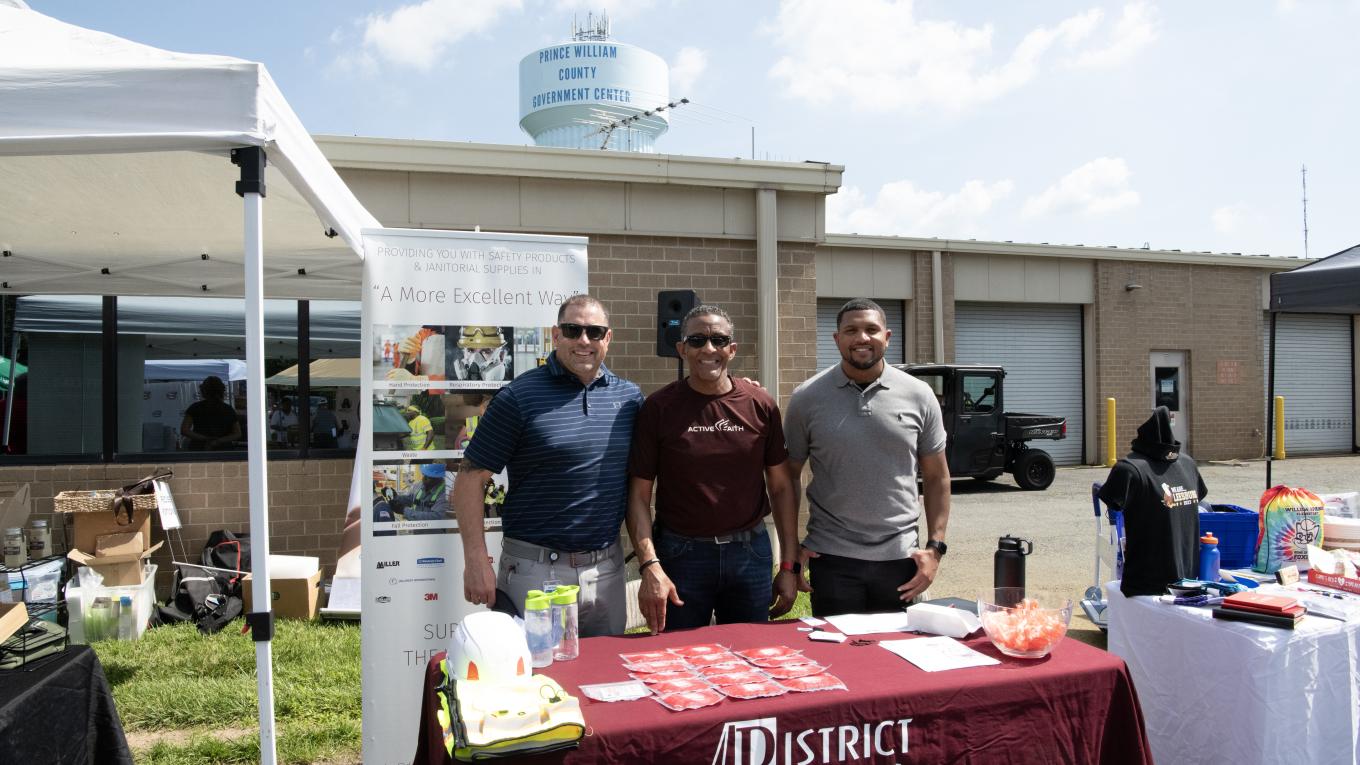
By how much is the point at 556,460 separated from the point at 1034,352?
1527 cm

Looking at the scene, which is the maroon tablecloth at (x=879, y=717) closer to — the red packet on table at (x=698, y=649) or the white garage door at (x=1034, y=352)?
the red packet on table at (x=698, y=649)

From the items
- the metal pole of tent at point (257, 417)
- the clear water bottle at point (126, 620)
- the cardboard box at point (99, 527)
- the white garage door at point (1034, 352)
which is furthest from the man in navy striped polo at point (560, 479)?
A: the white garage door at point (1034, 352)

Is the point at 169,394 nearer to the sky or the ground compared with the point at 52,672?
nearer to the sky

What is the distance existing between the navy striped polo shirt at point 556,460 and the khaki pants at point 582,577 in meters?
0.04

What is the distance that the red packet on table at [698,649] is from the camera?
2.32m

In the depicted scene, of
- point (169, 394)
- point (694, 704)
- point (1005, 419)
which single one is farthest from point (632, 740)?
point (1005, 419)

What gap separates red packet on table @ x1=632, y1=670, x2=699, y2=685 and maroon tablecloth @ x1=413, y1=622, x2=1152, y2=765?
5cm

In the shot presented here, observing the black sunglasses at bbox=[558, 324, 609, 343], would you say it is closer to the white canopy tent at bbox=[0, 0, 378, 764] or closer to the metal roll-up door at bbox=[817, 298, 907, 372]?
the white canopy tent at bbox=[0, 0, 378, 764]

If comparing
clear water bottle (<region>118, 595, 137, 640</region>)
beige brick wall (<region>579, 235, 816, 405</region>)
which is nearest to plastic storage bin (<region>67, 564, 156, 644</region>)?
clear water bottle (<region>118, 595, 137, 640</region>)

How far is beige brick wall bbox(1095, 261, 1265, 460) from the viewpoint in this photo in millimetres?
15984

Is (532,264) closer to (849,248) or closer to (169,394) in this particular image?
(169,394)

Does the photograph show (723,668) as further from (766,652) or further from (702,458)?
(702,458)

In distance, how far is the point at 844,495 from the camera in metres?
3.01

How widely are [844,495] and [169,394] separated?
593 centimetres
